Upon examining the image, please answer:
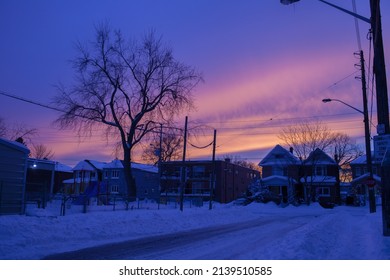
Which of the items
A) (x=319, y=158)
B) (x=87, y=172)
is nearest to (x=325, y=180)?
(x=319, y=158)

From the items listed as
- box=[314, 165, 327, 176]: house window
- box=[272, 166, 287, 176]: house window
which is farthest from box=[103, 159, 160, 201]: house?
box=[314, 165, 327, 176]: house window

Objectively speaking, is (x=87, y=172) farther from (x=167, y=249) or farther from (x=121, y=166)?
(x=167, y=249)

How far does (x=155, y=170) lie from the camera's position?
79625 millimetres

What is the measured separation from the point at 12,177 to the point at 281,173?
50.3m

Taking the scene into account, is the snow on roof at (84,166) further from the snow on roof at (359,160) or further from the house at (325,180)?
the snow on roof at (359,160)

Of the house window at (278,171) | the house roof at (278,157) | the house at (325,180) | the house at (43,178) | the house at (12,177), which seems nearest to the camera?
the house at (12,177)

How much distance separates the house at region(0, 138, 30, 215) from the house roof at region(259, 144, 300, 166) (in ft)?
154

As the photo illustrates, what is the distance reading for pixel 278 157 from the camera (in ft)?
215

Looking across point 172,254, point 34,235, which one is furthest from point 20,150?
point 172,254

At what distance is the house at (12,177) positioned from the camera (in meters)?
20.5

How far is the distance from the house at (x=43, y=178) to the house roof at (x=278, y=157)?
3386 centimetres

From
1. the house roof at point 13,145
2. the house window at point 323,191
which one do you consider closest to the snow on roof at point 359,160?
the house window at point 323,191

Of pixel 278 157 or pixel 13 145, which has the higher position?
pixel 278 157

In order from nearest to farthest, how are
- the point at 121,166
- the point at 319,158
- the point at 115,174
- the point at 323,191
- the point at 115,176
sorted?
the point at 319,158 → the point at 323,191 → the point at 121,166 → the point at 115,176 → the point at 115,174
